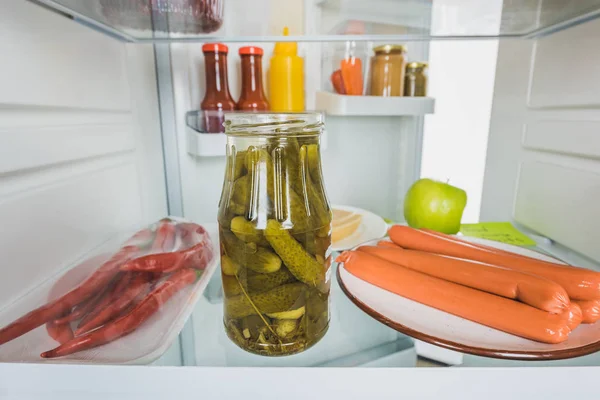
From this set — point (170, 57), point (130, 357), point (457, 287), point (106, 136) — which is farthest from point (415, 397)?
point (170, 57)

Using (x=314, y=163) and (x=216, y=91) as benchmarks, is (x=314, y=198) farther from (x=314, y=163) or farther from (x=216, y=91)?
(x=216, y=91)

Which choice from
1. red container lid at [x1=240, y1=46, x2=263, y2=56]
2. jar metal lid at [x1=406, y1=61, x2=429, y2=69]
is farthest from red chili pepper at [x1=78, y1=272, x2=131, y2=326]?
jar metal lid at [x1=406, y1=61, x2=429, y2=69]

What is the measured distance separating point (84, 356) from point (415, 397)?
33cm

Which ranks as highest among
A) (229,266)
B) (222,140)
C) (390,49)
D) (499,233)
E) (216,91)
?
(390,49)

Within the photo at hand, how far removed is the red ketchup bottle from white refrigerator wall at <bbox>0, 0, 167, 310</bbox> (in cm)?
15

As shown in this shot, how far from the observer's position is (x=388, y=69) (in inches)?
37.3

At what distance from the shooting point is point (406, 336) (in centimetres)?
45

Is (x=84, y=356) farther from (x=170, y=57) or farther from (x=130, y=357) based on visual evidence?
(x=170, y=57)

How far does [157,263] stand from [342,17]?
625 mm

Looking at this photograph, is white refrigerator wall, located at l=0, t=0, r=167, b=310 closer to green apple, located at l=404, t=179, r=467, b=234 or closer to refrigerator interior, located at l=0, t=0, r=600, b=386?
refrigerator interior, located at l=0, t=0, r=600, b=386

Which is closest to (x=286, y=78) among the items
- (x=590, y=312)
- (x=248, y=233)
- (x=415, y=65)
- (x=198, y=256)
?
(x=415, y=65)

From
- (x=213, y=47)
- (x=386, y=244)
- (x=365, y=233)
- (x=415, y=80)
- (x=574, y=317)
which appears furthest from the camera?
(x=415, y=80)

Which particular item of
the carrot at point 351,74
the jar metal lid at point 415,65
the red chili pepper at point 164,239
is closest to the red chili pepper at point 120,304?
the red chili pepper at point 164,239

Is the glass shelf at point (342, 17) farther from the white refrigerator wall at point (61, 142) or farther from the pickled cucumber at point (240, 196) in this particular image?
the pickled cucumber at point (240, 196)
